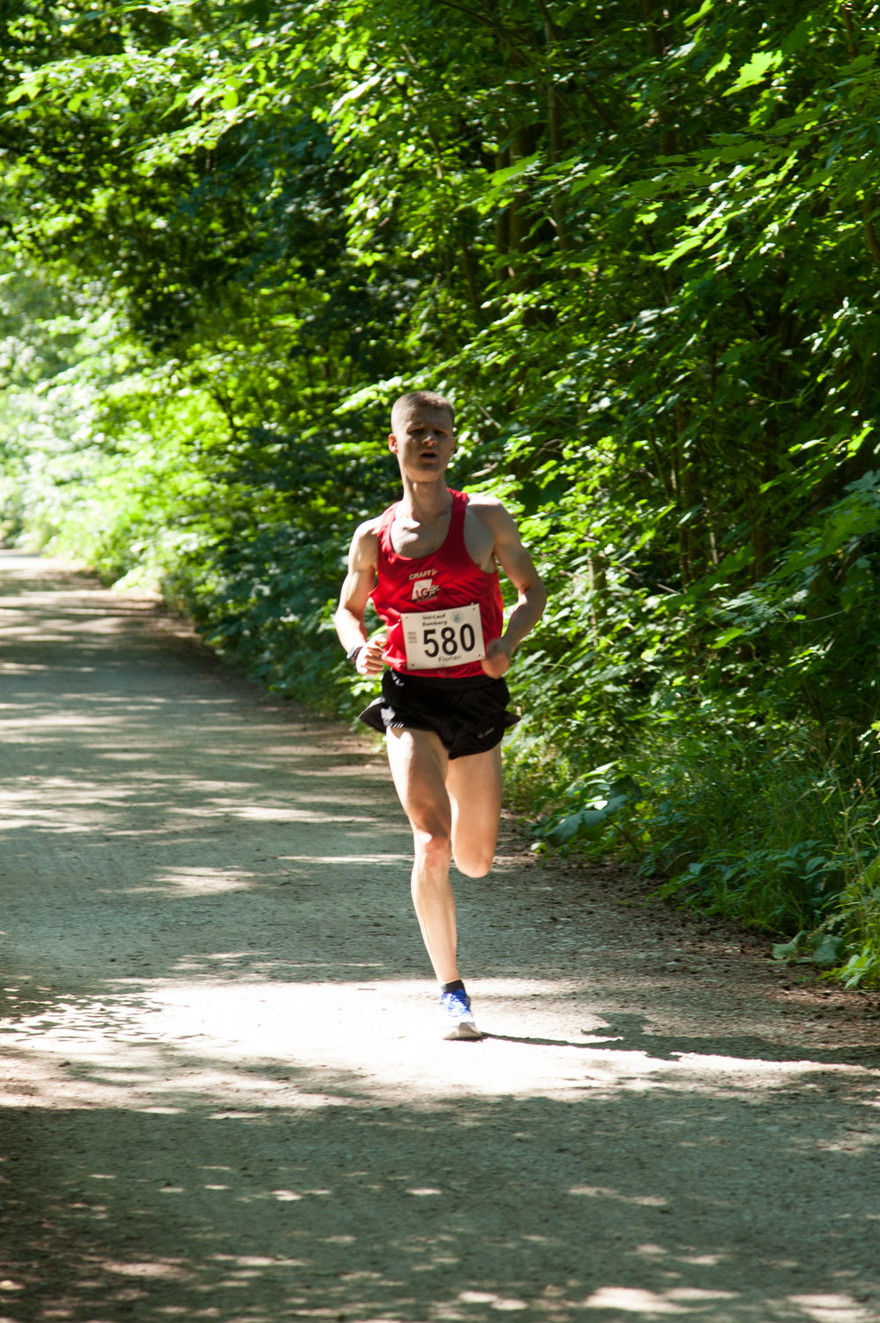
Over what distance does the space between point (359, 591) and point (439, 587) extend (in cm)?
41

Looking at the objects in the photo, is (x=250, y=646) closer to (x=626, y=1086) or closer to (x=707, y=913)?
(x=707, y=913)

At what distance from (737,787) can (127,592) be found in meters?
22.0

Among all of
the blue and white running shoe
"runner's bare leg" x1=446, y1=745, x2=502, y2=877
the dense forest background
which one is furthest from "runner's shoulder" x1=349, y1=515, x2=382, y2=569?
A: the dense forest background

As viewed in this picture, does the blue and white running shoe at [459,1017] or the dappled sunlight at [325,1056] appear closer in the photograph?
the dappled sunlight at [325,1056]

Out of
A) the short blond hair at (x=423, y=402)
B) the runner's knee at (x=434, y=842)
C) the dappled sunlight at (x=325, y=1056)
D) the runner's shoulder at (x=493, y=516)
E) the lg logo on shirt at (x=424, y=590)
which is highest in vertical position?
the short blond hair at (x=423, y=402)

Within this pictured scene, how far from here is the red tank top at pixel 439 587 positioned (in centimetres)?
498

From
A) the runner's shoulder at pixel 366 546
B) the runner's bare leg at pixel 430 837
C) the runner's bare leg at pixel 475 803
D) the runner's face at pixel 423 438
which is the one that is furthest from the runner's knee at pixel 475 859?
the runner's face at pixel 423 438

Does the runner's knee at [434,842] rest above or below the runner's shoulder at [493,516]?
below

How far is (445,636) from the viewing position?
495cm

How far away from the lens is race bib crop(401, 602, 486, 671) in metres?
4.94

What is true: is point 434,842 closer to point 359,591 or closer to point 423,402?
point 359,591

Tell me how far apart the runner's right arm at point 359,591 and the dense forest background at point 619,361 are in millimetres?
1747

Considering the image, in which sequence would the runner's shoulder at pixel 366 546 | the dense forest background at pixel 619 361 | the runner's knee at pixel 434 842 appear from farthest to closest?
1. the dense forest background at pixel 619 361
2. the runner's shoulder at pixel 366 546
3. the runner's knee at pixel 434 842

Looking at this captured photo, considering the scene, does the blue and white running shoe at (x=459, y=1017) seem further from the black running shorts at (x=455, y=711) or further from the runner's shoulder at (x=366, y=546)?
the runner's shoulder at (x=366, y=546)
